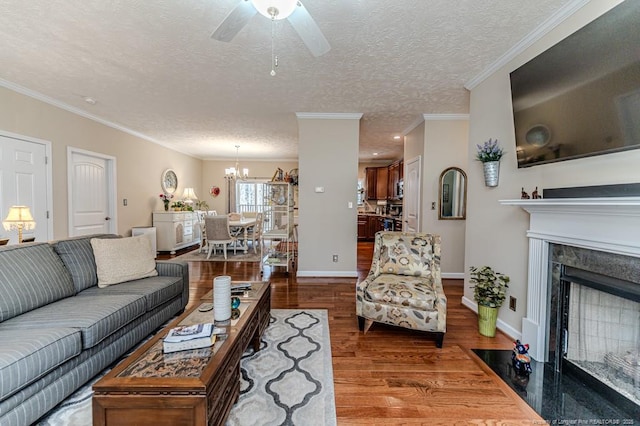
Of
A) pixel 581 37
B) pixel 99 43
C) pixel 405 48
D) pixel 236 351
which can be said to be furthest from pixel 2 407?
pixel 581 37

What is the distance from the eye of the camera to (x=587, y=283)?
1791 mm

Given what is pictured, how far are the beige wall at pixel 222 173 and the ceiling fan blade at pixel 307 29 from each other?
22.5 ft

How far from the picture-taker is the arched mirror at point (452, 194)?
14.3 ft

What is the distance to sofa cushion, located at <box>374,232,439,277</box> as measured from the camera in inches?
111

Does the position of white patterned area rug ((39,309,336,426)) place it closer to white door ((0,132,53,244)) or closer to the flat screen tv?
the flat screen tv

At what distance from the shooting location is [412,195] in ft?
16.4

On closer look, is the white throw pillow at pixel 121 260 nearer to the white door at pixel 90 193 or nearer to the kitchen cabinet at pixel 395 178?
the white door at pixel 90 193

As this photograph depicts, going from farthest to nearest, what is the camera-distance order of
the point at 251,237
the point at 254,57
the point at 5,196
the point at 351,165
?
the point at 251,237 → the point at 351,165 → the point at 5,196 → the point at 254,57

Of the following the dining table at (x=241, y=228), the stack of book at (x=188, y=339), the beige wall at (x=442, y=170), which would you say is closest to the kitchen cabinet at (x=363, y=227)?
the dining table at (x=241, y=228)

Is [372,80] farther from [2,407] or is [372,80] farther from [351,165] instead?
[2,407]

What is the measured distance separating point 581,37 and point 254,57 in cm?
254

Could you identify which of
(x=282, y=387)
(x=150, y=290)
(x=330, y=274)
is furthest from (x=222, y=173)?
(x=282, y=387)

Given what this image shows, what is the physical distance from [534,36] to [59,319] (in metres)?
4.12

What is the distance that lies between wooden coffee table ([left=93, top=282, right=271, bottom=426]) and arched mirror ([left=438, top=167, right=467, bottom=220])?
13.0 feet
